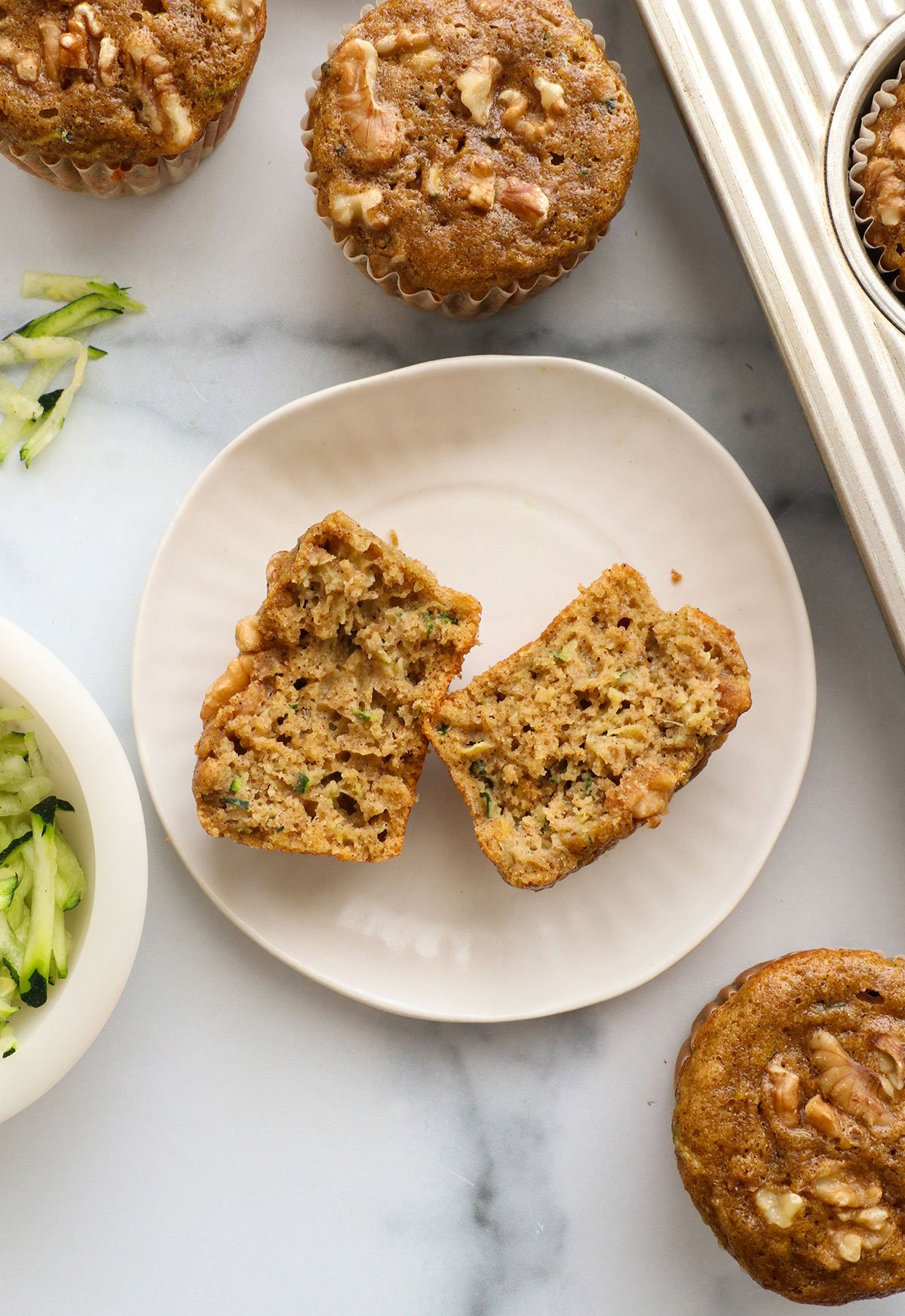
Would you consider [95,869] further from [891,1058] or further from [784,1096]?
[891,1058]

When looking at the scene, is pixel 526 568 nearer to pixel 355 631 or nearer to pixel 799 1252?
pixel 355 631

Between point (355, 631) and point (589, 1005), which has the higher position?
point (355, 631)

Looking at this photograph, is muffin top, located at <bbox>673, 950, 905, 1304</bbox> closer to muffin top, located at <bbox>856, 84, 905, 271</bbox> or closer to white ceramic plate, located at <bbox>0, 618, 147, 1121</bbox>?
white ceramic plate, located at <bbox>0, 618, 147, 1121</bbox>

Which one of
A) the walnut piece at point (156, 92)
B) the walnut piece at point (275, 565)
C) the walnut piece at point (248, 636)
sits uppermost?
the walnut piece at point (156, 92)

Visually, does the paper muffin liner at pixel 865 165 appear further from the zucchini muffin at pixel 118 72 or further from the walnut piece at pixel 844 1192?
the walnut piece at pixel 844 1192

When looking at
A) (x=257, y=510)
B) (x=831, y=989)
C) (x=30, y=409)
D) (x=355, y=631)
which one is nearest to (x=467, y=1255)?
(x=831, y=989)

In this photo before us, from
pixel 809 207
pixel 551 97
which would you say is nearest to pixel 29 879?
pixel 551 97

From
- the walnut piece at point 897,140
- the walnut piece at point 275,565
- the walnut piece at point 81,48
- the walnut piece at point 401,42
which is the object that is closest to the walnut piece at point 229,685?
the walnut piece at point 275,565
